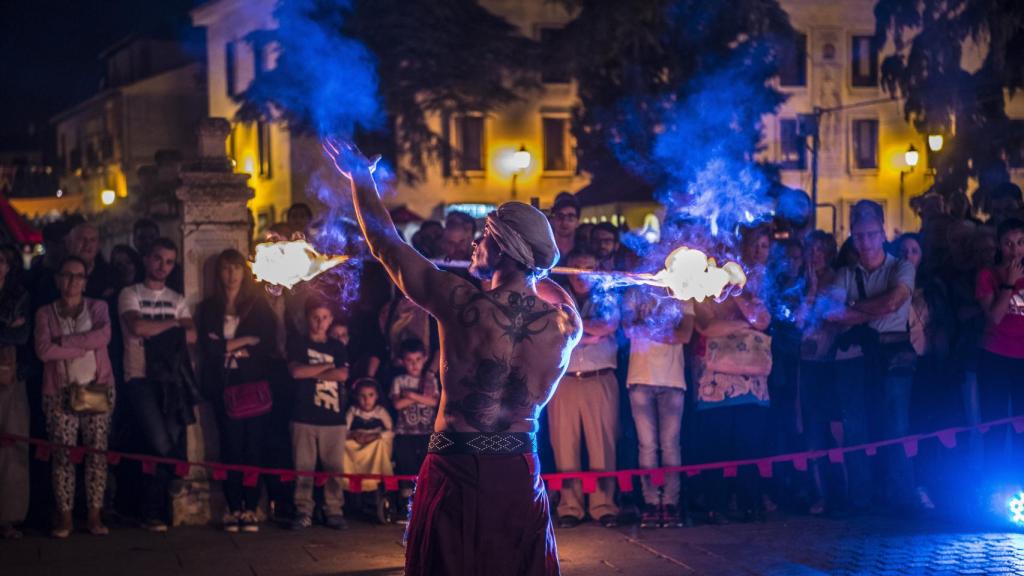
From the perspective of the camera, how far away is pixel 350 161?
5449mm

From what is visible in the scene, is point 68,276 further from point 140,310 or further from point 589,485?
point 589,485

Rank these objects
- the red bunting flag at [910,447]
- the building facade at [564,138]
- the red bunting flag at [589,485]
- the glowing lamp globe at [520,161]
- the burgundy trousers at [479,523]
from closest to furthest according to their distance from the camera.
→ the burgundy trousers at [479,523]
the red bunting flag at [589,485]
the red bunting flag at [910,447]
the glowing lamp globe at [520,161]
the building facade at [564,138]

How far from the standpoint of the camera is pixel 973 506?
31.6 ft

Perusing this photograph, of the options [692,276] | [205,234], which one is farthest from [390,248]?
[205,234]

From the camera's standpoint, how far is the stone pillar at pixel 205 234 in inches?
390

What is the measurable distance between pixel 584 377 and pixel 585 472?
0.72 metres

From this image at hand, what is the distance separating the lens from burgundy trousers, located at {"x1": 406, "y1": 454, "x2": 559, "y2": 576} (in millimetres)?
5219

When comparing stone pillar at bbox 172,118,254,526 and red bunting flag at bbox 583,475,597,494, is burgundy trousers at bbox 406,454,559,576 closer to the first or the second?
red bunting flag at bbox 583,475,597,494

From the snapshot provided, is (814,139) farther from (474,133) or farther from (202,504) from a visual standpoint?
(202,504)

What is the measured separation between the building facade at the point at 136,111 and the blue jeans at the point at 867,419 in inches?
1521

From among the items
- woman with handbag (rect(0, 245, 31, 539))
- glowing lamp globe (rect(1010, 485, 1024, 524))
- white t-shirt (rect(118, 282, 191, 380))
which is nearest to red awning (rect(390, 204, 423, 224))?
white t-shirt (rect(118, 282, 191, 380))

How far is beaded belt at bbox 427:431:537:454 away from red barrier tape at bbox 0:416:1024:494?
3964mm

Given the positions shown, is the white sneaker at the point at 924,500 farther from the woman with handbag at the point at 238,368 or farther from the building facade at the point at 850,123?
the building facade at the point at 850,123

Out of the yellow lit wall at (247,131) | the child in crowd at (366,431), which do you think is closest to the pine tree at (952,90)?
the yellow lit wall at (247,131)
